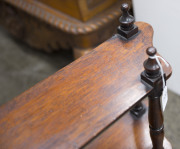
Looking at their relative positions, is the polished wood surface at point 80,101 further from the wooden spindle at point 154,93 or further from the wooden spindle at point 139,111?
the wooden spindle at point 139,111

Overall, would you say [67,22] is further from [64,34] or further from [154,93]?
[154,93]

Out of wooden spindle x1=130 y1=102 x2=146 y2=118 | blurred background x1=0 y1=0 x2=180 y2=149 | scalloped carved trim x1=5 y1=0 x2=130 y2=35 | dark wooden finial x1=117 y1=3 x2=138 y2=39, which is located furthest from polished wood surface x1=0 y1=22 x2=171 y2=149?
scalloped carved trim x1=5 y1=0 x2=130 y2=35

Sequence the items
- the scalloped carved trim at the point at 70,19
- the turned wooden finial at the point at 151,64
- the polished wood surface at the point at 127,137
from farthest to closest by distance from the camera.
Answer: the scalloped carved trim at the point at 70,19 < the polished wood surface at the point at 127,137 < the turned wooden finial at the point at 151,64

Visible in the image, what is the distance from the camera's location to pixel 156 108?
0.72 meters

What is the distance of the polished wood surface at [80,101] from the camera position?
65cm

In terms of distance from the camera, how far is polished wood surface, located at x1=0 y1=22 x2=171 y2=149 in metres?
0.65

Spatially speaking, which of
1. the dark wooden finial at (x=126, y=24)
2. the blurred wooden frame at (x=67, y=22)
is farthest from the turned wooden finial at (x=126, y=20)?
the blurred wooden frame at (x=67, y=22)

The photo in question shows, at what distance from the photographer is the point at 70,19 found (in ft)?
4.41

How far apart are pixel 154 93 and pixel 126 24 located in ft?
0.64

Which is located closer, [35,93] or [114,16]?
[35,93]

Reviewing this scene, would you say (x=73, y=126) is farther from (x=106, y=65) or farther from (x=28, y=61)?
(x=28, y=61)

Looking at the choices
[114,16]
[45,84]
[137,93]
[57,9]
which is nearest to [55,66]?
[57,9]

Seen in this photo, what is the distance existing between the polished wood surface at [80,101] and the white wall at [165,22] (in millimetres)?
314

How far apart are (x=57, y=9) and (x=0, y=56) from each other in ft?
1.93
